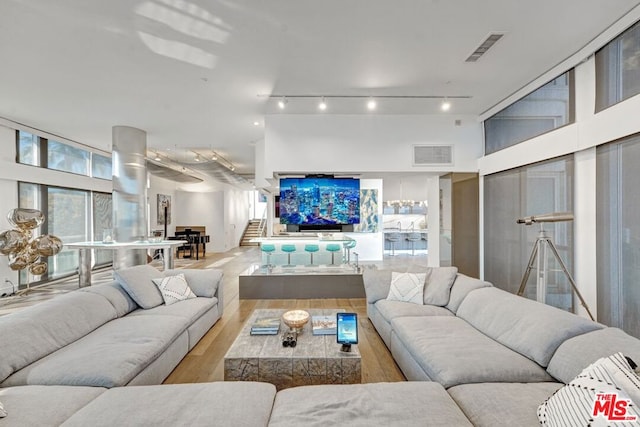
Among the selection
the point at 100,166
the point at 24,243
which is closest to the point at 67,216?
the point at 100,166

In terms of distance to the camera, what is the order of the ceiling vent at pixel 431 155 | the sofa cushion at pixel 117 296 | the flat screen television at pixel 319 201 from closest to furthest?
the sofa cushion at pixel 117 296, the ceiling vent at pixel 431 155, the flat screen television at pixel 319 201

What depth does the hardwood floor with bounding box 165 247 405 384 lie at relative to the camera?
9.32 feet

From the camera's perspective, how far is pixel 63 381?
2.00 metres

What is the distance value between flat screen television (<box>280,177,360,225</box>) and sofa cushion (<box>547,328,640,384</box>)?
4.68 meters

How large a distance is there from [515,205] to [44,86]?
7201 mm

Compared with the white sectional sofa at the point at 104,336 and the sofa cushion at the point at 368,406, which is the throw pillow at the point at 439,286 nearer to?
the sofa cushion at the point at 368,406

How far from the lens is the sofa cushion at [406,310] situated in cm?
333

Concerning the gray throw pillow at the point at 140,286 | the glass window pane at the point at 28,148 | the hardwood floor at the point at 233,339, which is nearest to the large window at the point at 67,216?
the glass window pane at the point at 28,148

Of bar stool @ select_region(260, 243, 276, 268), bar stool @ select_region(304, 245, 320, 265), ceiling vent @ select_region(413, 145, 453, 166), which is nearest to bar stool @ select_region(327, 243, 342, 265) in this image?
bar stool @ select_region(304, 245, 320, 265)

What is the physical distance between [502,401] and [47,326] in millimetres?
3157

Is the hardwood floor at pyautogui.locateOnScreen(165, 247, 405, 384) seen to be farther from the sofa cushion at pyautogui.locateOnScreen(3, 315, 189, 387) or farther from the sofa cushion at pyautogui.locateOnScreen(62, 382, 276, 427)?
the sofa cushion at pyautogui.locateOnScreen(62, 382, 276, 427)

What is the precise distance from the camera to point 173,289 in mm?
3805

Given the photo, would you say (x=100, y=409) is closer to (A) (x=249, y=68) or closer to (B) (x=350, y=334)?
(B) (x=350, y=334)

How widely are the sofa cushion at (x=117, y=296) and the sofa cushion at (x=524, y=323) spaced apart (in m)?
3.48
